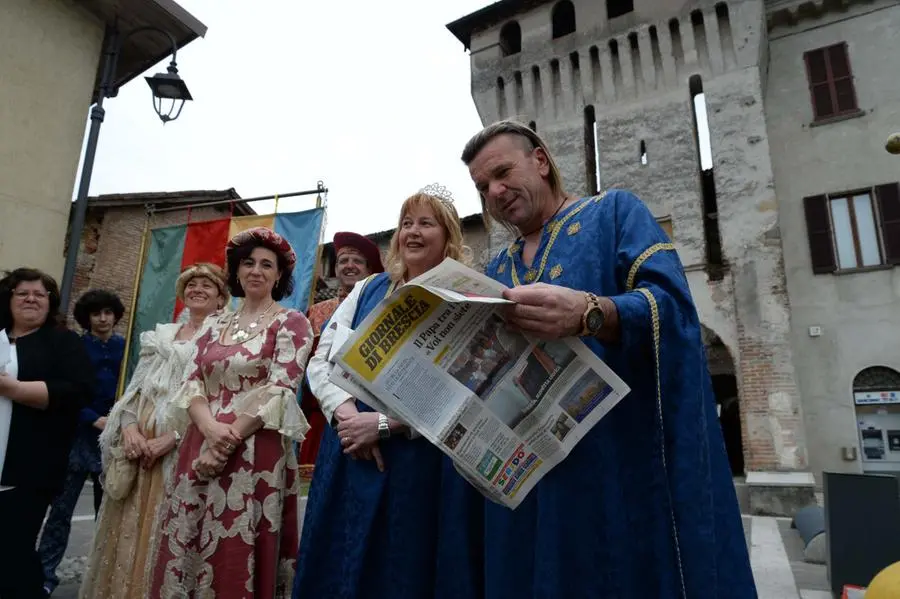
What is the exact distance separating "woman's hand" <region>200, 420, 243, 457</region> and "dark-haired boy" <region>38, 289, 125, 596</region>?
109 centimetres

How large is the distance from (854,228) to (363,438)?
13874 millimetres

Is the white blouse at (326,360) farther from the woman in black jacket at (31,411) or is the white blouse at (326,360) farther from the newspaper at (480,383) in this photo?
the woman in black jacket at (31,411)

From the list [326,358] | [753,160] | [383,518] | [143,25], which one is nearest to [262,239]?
[326,358]

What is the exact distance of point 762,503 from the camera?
10156 millimetres

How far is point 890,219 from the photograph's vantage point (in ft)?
38.3

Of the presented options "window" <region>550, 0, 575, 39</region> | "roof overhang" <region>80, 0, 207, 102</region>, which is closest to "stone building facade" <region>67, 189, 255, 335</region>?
"roof overhang" <region>80, 0, 207, 102</region>

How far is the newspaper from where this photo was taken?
1312 millimetres

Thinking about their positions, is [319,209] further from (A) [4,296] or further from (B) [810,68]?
(B) [810,68]

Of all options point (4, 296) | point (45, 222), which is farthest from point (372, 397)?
point (45, 222)

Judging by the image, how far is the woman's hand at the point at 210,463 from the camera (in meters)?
2.31

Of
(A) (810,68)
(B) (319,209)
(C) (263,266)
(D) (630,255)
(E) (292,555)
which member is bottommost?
(E) (292,555)

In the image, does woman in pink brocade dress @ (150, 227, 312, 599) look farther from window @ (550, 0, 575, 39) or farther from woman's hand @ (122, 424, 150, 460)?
window @ (550, 0, 575, 39)

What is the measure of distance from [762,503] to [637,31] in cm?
1138

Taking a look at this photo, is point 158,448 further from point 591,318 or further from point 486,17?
point 486,17
